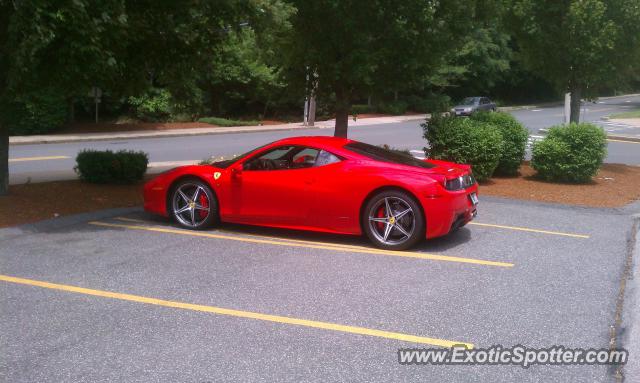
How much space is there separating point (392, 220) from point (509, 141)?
6.69 m

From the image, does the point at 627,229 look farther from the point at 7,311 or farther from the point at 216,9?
the point at 7,311

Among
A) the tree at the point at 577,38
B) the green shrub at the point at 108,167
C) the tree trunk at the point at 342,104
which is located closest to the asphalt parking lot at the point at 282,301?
the green shrub at the point at 108,167

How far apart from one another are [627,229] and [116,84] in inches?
311

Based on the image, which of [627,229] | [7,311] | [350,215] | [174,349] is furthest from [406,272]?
[627,229]

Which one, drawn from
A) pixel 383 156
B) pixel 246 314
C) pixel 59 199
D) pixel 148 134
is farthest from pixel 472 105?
pixel 246 314

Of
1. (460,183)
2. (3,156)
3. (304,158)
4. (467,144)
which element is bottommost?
(460,183)

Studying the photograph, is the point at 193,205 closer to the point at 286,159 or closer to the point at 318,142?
the point at 286,159

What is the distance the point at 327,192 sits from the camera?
8.02 m

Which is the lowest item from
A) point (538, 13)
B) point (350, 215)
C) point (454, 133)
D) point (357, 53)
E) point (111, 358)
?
point (111, 358)

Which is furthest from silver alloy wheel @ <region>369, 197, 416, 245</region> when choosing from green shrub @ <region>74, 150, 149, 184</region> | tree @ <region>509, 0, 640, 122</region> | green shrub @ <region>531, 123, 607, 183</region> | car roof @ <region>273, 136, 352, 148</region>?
tree @ <region>509, 0, 640, 122</region>

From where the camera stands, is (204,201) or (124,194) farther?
(124,194)

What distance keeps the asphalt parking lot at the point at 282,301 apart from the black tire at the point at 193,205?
217 millimetres

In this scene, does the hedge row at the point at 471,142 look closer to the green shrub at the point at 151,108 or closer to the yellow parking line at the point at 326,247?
the yellow parking line at the point at 326,247

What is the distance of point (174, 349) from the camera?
15.6 ft
